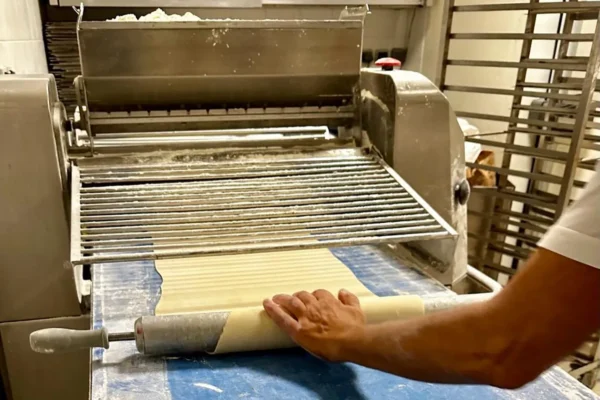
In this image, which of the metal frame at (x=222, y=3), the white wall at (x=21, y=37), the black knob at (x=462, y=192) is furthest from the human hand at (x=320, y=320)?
the metal frame at (x=222, y=3)

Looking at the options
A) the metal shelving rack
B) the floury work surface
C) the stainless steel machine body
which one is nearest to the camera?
the floury work surface

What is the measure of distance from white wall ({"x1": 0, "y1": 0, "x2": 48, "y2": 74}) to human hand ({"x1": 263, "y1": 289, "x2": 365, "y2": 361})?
3.77 ft

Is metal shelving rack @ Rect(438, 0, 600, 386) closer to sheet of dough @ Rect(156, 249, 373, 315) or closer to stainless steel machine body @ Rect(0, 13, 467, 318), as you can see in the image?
stainless steel machine body @ Rect(0, 13, 467, 318)

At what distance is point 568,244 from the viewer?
52cm

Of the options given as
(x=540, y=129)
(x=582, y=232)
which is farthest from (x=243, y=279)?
(x=540, y=129)

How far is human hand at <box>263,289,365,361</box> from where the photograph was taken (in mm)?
796

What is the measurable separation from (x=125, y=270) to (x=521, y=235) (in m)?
2.22

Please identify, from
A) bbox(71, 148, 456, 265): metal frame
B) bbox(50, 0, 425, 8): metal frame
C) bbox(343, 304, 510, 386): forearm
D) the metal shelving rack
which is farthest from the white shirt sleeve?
bbox(50, 0, 425, 8): metal frame

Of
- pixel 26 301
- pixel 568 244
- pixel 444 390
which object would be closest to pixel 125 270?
pixel 26 301

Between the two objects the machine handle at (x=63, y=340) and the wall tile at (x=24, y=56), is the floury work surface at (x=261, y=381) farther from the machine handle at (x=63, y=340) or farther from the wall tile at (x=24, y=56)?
the wall tile at (x=24, y=56)

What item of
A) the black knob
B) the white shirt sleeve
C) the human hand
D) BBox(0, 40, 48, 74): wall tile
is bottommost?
the human hand

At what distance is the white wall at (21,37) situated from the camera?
155 cm

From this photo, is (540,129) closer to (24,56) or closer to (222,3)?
(222,3)

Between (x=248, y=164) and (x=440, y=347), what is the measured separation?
85cm
